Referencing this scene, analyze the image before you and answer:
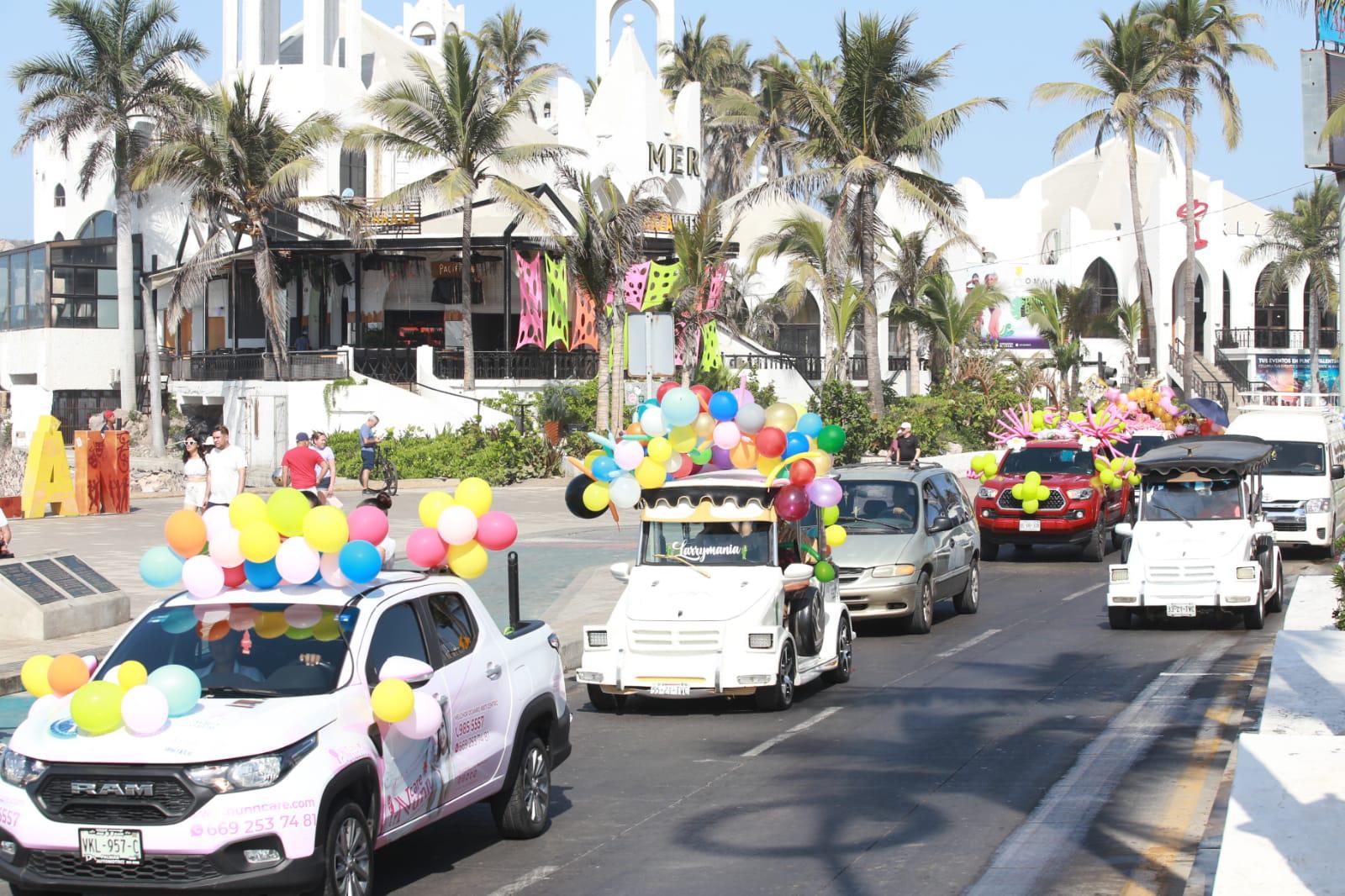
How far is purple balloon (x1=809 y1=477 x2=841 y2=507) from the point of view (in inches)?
549

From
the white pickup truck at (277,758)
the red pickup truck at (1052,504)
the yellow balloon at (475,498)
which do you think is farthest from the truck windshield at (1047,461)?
the white pickup truck at (277,758)

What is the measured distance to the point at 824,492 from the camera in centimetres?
1397

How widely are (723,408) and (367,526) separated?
596cm

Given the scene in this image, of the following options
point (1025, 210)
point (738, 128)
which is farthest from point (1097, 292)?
point (738, 128)

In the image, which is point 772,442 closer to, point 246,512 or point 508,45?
point 246,512

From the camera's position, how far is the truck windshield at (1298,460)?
25281mm

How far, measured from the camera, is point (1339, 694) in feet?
36.4

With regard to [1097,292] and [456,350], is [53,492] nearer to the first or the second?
[456,350]

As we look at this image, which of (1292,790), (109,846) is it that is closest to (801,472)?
(1292,790)

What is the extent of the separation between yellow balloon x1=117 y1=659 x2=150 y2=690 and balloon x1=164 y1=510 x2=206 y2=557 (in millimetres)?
1208

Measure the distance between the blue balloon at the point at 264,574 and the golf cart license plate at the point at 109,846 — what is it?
1.72m

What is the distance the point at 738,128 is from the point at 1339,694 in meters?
65.4

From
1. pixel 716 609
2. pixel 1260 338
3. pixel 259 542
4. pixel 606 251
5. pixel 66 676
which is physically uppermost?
pixel 606 251

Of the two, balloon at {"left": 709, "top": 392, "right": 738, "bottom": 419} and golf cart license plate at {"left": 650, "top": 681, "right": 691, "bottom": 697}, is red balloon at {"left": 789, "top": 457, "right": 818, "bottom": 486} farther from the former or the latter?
golf cart license plate at {"left": 650, "top": 681, "right": 691, "bottom": 697}
